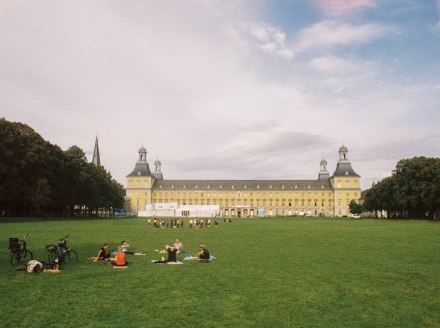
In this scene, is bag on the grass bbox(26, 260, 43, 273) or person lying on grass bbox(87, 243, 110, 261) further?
person lying on grass bbox(87, 243, 110, 261)

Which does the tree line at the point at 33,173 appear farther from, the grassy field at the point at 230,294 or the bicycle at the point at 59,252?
the grassy field at the point at 230,294

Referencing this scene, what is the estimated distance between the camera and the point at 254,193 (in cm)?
16100

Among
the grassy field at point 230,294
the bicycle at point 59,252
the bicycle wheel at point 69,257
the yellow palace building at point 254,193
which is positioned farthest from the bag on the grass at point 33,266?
the yellow palace building at point 254,193

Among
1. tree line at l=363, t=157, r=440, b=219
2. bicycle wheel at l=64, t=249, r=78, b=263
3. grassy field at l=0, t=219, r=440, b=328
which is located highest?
tree line at l=363, t=157, r=440, b=219

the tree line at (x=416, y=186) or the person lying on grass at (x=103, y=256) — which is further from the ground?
the tree line at (x=416, y=186)

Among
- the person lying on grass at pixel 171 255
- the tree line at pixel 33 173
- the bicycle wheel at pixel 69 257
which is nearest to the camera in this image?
the person lying on grass at pixel 171 255

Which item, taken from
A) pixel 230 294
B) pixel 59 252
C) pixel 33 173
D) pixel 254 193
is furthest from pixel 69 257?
pixel 254 193

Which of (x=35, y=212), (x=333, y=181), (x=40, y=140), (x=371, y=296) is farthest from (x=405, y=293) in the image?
(x=333, y=181)

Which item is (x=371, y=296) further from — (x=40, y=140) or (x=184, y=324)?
(x=40, y=140)

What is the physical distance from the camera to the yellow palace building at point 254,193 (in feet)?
502

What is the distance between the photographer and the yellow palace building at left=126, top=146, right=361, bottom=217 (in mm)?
153113

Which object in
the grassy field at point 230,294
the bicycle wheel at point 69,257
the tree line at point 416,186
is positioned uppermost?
the tree line at point 416,186

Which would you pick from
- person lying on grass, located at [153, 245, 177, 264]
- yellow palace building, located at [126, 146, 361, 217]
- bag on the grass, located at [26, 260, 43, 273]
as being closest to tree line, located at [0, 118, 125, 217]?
person lying on grass, located at [153, 245, 177, 264]

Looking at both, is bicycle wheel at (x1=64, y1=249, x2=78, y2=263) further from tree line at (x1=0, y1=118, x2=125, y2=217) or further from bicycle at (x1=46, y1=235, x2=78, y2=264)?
tree line at (x1=0, y1=118, x2=125, y2=217)
